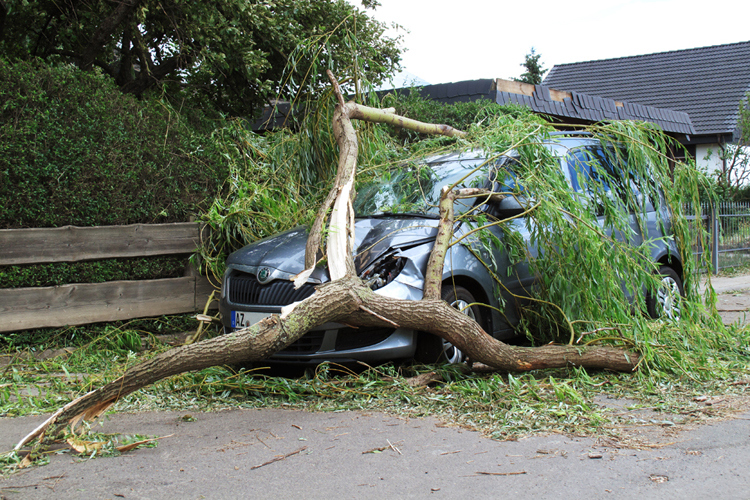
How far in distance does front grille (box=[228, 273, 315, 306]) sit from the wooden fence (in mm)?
1724

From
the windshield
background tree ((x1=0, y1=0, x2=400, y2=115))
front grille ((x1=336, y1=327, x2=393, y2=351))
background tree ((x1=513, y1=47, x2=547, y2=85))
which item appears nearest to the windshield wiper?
the windshield

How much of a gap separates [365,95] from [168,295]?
315 cm

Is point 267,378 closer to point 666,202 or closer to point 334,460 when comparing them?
point 334,460

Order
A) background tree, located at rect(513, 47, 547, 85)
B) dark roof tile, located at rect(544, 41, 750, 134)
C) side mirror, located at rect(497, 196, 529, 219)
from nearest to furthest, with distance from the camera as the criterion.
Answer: side mirror, located at rect(497, 196, 529, 219)
dark roof tile, located at rect(544, 41, 750, 134)
background tree, located at rect(513, 47, 547, 85)

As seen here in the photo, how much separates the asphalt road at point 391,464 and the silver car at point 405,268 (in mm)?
791

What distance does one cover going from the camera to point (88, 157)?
632cm

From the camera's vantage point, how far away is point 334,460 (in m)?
3.36

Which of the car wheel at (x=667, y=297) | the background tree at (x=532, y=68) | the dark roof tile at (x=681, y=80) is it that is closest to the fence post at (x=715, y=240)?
the car wheel at (x=667, y=297)

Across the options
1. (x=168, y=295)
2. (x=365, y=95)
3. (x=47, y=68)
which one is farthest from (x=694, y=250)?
(x=47, y=68)

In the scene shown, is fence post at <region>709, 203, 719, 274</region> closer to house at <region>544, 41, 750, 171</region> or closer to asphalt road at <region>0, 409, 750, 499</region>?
asphalt road at <region>0, 409, 750, 499</region>

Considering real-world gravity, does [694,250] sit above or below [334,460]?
above

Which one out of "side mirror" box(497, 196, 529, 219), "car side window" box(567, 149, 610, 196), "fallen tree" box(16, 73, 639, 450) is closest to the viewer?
"fallen tree" box(16, 73, 639, 450)

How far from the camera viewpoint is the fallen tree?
381 cm

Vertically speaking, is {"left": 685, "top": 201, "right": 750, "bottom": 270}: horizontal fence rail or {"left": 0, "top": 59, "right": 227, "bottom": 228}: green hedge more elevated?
{"left": 0, "top": 59, "right": 227, "bottom": 228}: green hedge
